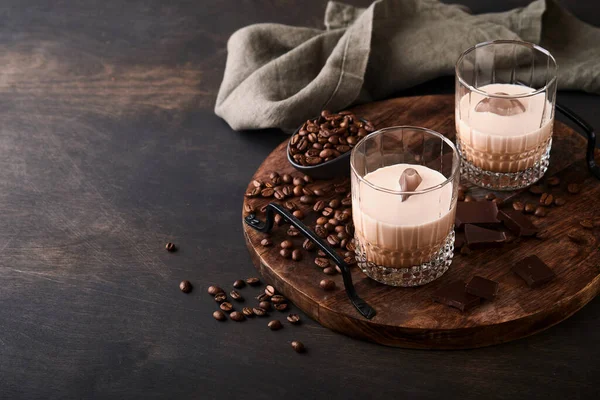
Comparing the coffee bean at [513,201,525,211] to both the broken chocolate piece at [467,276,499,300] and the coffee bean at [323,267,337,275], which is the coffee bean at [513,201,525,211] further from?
the coffee bean at [323,267,337,275]

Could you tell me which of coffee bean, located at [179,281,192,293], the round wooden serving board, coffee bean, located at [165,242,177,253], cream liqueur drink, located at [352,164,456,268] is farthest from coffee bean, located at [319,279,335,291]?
Answer: coffee bean, located at [165,242,177,253]

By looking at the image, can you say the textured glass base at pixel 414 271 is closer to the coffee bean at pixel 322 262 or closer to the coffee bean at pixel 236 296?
the coffee bean at pixel 322 262

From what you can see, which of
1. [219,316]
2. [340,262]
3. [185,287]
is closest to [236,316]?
[219,316]

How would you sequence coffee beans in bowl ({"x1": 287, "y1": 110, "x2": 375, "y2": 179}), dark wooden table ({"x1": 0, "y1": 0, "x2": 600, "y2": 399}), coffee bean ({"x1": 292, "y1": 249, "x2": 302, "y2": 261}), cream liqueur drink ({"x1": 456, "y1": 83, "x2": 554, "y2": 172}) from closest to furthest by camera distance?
1. dark wooden table ({"x1": 0, "y1": 0, "x2": 600, "y2": 399})
2. coffee bean ({"x1": 292, "y1": 249, "x2": 302, "y2": 261})
3. cream liqueur drink ({"x1": 456, "y1": 83, "x2": 554, "y2": 172})
4. coffee beans in bowl ({"x1": 287, "y1": 110, "x2": 375, "y2": 179})

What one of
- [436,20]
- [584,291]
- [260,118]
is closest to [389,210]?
[584,291]

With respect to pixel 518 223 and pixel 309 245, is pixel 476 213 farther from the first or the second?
pixel 309 245

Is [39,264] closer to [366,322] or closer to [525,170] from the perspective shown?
[366,322]
